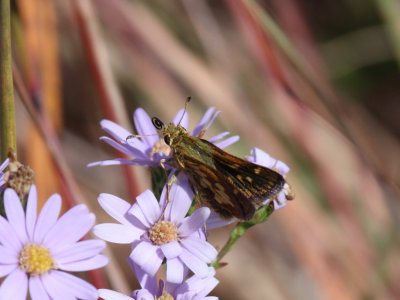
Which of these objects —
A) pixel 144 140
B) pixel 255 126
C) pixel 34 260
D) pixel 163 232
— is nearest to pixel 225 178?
pixel 163 232

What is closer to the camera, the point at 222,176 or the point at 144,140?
the point at 222,176

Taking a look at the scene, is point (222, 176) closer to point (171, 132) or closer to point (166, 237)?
point (166, 237)

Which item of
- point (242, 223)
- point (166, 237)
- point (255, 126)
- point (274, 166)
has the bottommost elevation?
point (166, 237)

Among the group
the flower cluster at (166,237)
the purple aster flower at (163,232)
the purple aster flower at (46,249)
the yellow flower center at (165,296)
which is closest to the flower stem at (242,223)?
the flower cluster at (166,237)

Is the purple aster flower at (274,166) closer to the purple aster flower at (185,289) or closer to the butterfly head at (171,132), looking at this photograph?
the butterfly head at (171,132)

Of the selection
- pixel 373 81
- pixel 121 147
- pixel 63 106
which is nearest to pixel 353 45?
pixel 373 81

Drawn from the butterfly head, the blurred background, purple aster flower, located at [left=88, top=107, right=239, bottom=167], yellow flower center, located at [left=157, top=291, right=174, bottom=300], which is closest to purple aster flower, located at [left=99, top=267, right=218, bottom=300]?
yellow flower center, located at [left=157, top=291, right=174, bottom=300]

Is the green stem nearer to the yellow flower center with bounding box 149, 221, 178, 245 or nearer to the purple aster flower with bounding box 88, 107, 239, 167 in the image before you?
the purple aster flower with bounding box 88, 107, 239, 167

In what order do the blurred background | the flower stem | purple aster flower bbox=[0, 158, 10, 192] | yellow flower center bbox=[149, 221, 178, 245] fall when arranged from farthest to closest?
the blurred background < the flower stem < yellow flower center bbox=[149, 221, 178, 245] < purple aster flower bbox=[0, 158, 10, 192]
